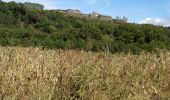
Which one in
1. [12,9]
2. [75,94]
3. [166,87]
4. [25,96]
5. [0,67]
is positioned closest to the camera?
[25,96]

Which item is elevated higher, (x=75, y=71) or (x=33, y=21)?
(x=75, y=71)

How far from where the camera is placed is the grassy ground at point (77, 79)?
14.7 feet

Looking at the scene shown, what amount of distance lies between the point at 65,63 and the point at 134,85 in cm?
95

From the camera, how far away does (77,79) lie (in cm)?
486

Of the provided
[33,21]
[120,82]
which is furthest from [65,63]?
[33,21]

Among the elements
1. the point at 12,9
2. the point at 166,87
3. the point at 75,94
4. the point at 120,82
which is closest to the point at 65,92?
the point at 75,94

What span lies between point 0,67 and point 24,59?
0.57 meters

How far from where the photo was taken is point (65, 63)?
553 cm

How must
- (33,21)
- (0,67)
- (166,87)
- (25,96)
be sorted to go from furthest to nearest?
(33,21)
(166,87)
(0,67)
(25,96)

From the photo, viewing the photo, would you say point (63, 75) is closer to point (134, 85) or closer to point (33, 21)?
point (134, 85)

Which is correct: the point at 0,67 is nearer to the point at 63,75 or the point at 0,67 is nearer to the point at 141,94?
the point at 63,75

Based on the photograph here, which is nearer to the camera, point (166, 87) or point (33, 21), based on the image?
point (166, 87)

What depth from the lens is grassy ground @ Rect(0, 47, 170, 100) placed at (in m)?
4.48

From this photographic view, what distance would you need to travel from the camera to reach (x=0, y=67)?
498 centimetres
